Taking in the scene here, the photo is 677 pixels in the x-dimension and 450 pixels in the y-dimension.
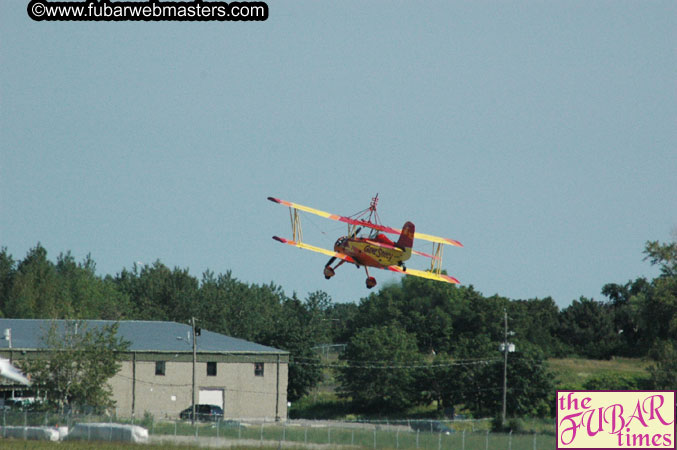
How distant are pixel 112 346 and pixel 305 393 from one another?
2966cm

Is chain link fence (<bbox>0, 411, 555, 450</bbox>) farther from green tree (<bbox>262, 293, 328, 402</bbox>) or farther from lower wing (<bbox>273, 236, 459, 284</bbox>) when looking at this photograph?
green tree (<bbox>262, 293, 328, 402</bbox>)

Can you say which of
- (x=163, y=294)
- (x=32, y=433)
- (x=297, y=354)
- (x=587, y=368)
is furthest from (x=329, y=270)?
(x=163, y=294)

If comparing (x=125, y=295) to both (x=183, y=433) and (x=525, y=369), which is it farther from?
(x=183, y=433)

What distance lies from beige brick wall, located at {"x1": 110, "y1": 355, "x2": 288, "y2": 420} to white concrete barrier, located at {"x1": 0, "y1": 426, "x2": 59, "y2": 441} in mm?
18124

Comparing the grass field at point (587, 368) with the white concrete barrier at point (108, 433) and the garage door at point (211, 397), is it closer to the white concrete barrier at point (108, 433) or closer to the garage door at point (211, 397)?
the garage door at point (211, 397)

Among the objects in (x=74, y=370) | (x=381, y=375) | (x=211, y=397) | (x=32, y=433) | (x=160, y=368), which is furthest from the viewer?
(x=381, y=375)

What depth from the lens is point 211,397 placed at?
78562 mm

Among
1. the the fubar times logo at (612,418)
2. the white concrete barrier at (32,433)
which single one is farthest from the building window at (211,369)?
the the fubar times logo at (612,418)

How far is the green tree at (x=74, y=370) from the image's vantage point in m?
68.9

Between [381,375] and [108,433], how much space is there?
3975 centimetres

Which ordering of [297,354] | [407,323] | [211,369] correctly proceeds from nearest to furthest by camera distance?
[211,369] → [297,354] → [407,323]

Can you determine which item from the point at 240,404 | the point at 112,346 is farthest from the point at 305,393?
the point at 112,346

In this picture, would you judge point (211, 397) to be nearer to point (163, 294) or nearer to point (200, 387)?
point (200, 387)

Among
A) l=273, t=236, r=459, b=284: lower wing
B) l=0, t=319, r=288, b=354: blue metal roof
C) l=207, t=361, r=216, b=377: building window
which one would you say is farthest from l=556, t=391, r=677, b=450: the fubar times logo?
l=207, t=361, r=216, b=377: building window
